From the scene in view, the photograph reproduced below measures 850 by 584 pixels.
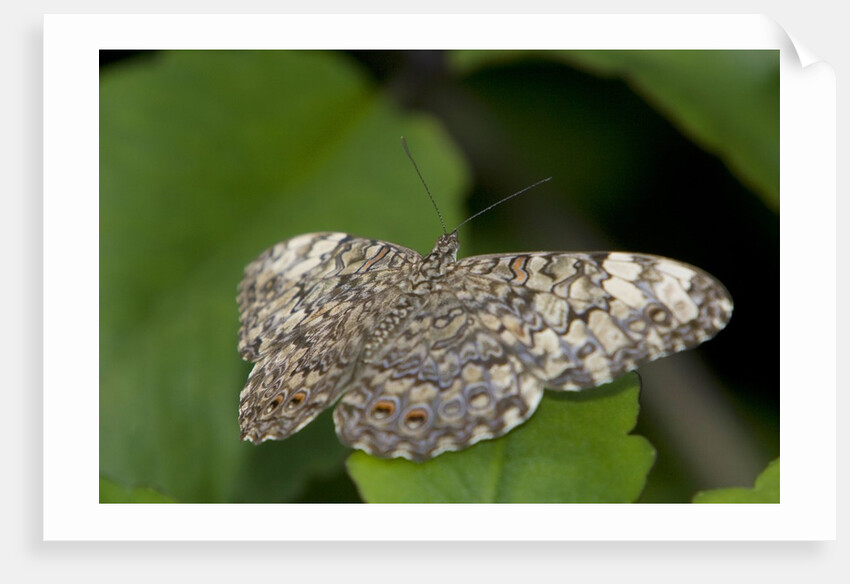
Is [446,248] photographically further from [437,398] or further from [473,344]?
[437,398]

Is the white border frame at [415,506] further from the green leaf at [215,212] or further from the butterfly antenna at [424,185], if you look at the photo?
the butterfly antenna at [424,185]

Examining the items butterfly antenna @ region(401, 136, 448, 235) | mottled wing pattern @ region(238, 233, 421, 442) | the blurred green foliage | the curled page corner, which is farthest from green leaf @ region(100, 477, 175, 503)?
the curled page corner

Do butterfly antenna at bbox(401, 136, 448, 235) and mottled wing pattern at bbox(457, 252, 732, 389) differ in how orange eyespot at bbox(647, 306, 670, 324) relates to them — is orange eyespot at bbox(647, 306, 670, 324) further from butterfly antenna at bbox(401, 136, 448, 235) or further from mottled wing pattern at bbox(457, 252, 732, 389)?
butterfly antenna at bbox(401, 136, 448, 235)

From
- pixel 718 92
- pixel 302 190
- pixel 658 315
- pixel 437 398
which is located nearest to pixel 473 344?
pixel 437 398

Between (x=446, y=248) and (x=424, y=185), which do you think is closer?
(x=446, y=248)

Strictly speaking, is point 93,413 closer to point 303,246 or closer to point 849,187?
point 303,246

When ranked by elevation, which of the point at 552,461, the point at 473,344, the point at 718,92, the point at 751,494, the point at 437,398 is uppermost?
the point at 718,92
